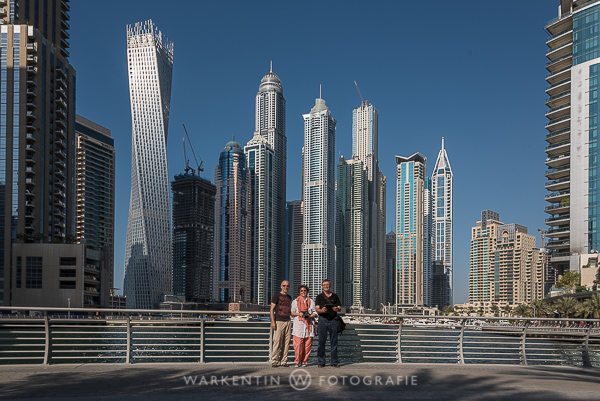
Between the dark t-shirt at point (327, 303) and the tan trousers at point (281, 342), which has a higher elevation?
the dark t-shirt at point (327, 303)

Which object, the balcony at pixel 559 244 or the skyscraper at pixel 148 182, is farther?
the skyscraper at pixel 148 182

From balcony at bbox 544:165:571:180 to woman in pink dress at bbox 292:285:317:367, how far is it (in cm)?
8121

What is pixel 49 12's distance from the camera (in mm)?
104188

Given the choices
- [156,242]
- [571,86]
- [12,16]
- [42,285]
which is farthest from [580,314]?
[156,242]

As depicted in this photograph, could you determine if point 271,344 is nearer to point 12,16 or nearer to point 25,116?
point 25,116

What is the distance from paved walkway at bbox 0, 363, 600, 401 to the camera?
360 inches

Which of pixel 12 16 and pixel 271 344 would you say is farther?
pixel 12 16

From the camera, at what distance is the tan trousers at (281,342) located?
12367 millimetres

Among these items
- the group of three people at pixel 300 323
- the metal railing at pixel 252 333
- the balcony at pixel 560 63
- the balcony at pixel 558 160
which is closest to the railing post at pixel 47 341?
the metal railing at pixel 252 333

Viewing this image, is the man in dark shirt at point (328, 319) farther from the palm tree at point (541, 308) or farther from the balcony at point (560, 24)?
the balcony at point (560, 24)

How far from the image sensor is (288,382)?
1040 cm

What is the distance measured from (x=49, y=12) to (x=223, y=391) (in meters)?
111

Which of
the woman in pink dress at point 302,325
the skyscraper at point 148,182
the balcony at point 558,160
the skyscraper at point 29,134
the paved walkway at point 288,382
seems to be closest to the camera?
the paved walkway at point 288,382

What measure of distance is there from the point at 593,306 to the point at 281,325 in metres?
65.1
